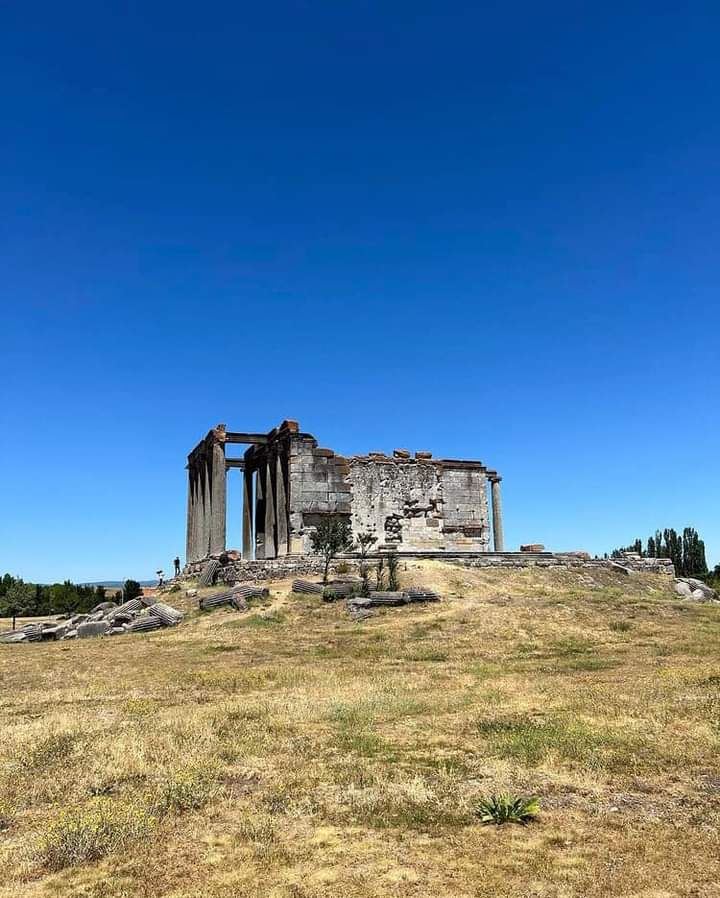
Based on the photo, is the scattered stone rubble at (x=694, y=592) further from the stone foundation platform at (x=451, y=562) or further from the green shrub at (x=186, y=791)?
the green shrub at (x=186, y=791)

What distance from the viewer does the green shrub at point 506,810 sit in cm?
686

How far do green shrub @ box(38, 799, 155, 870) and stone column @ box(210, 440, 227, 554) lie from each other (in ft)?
88.9

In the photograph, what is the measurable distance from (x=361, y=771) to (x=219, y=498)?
2705 centimetres

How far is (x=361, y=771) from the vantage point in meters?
8.54

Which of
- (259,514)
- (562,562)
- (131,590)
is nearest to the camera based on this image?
(562,562)

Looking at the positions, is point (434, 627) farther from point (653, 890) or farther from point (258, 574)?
point (653, 890)

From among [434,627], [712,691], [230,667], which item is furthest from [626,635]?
[230,667]

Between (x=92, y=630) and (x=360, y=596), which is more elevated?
(x=360, y=596)

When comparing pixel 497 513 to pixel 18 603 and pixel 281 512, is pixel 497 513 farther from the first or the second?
pixel 18 603

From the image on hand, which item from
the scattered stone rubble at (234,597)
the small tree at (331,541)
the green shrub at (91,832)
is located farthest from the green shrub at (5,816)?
the small tree at (331,541)

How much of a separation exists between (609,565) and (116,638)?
22.3 metres

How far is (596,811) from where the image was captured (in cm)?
709

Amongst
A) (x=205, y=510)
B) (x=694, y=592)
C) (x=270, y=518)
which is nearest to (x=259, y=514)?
(x=205, y=510)

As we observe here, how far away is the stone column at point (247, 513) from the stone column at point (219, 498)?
459 centimetres
